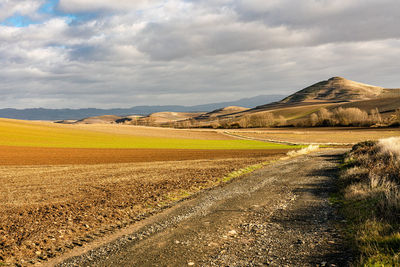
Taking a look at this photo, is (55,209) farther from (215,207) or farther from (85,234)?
(215,207)

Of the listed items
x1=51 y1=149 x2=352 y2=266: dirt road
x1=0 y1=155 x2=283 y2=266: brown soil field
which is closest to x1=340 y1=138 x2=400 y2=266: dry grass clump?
x1=51 y1=149 x2=352 y2=266: dirt road

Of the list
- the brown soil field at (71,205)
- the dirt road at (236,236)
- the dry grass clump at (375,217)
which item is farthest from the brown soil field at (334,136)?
the dirt road at (236,236)

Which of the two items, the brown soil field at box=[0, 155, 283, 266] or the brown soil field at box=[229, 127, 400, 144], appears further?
the brown soil field at box=[229, 127, 400, 144]

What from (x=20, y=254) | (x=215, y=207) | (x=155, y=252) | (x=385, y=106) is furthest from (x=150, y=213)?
(x=385, y=106)

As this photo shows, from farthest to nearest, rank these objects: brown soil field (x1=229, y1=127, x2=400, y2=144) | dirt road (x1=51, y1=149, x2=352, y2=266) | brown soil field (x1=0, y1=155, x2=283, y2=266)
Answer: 1. brown soil field (x1=229, y1=127, x2=400, y2=144)
2. brown soil field (x1=0, y1=155, x2=283, y2=266)
3. dirt road (x1=51, y1=149, x2=352, y2=266)

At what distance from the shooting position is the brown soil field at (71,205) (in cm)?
1149

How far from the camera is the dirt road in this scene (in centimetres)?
935

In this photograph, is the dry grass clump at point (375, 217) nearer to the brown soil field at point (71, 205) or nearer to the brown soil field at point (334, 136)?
the brown soil field at point (71, 205)

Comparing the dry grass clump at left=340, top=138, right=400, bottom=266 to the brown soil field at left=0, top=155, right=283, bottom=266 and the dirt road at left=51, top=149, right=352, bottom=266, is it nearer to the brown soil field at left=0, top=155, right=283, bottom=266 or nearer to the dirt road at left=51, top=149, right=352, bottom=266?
the dirt road at left=51, top=149, right=352, bottom=266

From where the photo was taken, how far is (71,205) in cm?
1722

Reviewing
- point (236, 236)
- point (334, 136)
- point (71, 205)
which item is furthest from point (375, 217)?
point (334, 136)

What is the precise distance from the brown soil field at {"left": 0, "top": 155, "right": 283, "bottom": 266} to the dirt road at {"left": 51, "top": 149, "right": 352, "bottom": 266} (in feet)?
5.58

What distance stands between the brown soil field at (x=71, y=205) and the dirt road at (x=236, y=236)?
5.58 ft

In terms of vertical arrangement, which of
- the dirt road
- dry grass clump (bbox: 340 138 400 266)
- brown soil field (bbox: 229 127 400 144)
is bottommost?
brown soil field (bbox: 229 127 400 144)
